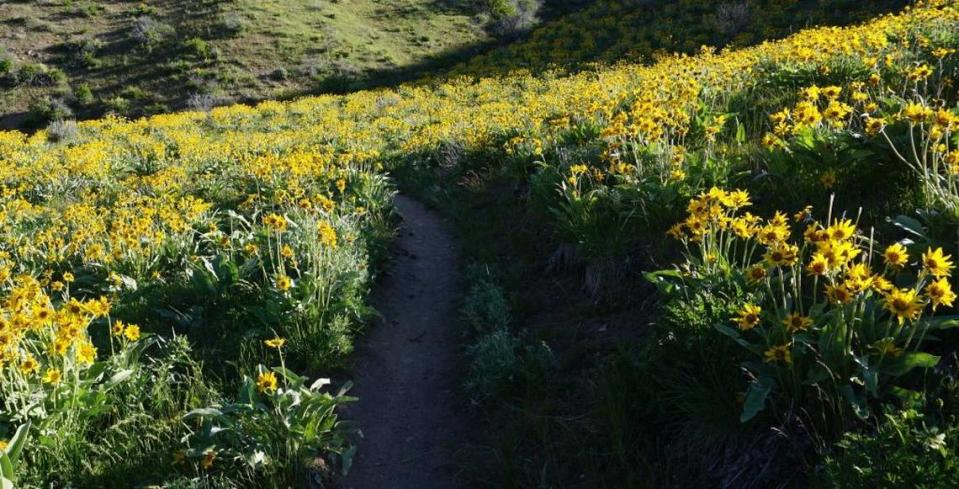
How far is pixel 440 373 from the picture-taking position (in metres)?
5.42

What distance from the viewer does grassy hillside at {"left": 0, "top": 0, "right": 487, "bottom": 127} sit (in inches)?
1210

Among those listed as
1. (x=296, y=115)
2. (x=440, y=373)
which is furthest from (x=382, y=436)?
(x=296, y=115)

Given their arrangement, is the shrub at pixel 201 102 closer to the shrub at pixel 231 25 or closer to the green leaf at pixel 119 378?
the shrub at pixel 231 25

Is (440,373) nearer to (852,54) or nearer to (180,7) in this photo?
(852,54)

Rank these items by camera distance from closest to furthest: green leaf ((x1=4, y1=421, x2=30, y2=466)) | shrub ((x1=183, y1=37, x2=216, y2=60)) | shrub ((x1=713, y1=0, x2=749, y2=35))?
green leaf ((x1=4, y1=421, x2=30, y2=466))
shrub ((x1=713, y1=0, x2=749, y2=35))
shrub ((x1=183, y1=37, x2=216, y2=60))

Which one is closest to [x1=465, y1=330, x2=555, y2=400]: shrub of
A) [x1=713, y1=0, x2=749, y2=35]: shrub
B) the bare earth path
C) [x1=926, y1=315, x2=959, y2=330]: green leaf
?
the bare earth path

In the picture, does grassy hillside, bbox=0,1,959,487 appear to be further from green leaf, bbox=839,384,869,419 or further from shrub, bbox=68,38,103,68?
shrub, bbox=68,38,103,68

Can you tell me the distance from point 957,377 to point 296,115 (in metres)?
22.8

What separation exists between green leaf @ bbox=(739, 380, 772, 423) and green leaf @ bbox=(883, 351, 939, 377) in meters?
0.48

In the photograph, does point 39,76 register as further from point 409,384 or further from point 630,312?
point 630,312

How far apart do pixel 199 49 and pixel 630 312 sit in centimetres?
3503

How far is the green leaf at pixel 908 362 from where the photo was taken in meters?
2.50

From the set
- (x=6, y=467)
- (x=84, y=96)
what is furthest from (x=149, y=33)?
(x=6, y=467)

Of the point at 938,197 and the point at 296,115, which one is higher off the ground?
the point at 938,197
